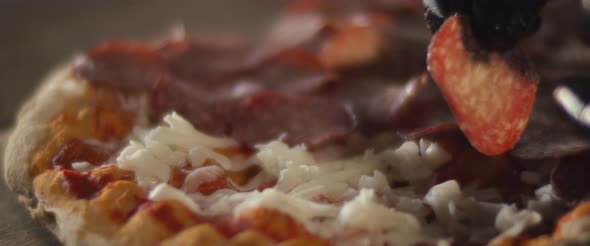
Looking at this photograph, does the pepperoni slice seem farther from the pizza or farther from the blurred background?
the blurred background

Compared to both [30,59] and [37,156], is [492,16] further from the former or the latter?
[30,59]

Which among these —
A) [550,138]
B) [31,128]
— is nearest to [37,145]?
[31,128]

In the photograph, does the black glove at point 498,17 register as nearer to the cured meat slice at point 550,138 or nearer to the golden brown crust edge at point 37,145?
the cured meat slice at point 550,138

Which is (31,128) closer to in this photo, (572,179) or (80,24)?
(572,179)

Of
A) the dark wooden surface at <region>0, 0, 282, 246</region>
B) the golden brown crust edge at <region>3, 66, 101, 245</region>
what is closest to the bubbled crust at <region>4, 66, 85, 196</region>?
the golden brown crust edge at <region>3, 66, 101, 245</region>

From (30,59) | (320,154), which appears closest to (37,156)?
(320,154)

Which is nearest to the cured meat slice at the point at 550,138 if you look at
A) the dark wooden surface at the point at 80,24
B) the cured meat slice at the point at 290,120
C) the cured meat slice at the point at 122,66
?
the cured meat slice at the point at 290,120
